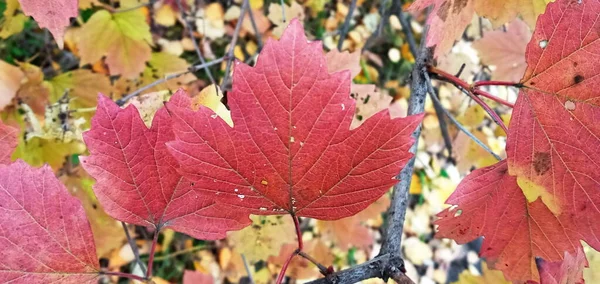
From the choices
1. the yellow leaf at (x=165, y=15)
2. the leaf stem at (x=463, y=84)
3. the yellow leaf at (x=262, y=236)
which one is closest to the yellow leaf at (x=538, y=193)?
the leaf stem at (x=463, y=84)

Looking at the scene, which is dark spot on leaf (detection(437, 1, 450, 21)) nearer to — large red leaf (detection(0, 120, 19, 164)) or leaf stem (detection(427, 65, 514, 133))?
leaf stem (detection(427, 65, 514, 133))

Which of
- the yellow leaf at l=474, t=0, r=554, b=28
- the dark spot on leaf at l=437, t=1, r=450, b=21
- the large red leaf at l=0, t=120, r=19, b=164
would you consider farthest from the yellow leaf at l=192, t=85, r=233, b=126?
the yellow leaf at l=474, t=0, r=554, b=28

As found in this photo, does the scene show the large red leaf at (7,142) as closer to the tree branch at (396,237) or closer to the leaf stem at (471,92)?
the tree branch at (396,237)

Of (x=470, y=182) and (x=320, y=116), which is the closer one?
(x=320, y=116)

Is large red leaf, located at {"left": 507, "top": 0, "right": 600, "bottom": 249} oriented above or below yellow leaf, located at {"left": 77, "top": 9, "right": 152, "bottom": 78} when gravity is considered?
below

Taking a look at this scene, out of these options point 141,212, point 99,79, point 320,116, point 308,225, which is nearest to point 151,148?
point 141,212

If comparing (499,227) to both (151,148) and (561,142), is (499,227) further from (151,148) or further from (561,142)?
(151,148)
